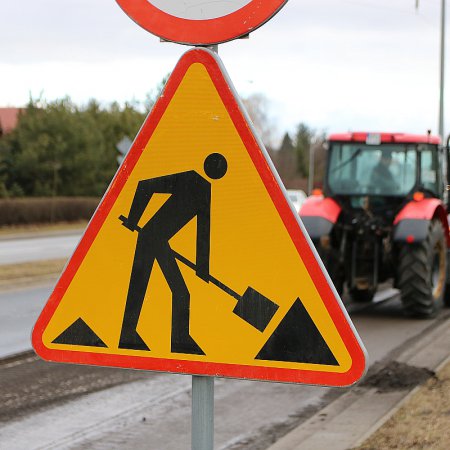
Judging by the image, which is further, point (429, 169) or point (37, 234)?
point (37, 234)

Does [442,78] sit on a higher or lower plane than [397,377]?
higher

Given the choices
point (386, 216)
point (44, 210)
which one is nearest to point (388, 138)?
point (386, 216)

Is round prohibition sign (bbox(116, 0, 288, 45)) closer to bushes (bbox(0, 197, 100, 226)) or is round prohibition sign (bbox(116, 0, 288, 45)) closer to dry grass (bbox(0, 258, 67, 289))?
dry grass (bbox(0, 258, 67, 289))

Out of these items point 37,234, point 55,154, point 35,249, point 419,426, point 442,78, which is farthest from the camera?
point 55,154

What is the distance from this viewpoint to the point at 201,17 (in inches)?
108

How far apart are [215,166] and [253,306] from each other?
0.37 m

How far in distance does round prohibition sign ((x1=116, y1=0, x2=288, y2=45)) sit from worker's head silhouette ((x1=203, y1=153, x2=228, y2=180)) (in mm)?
309

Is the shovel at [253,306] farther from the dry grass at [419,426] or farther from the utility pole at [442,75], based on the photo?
the utility pole at [442,75]

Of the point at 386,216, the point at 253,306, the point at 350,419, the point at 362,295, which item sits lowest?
the point at 362,295

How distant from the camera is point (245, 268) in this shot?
264 cm

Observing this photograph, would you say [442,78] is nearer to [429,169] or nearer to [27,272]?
[27,272]

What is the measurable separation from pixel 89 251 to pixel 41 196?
48912 millimetres

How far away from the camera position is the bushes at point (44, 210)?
1783 inches

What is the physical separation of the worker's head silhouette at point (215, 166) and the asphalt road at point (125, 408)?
4.22 metres
